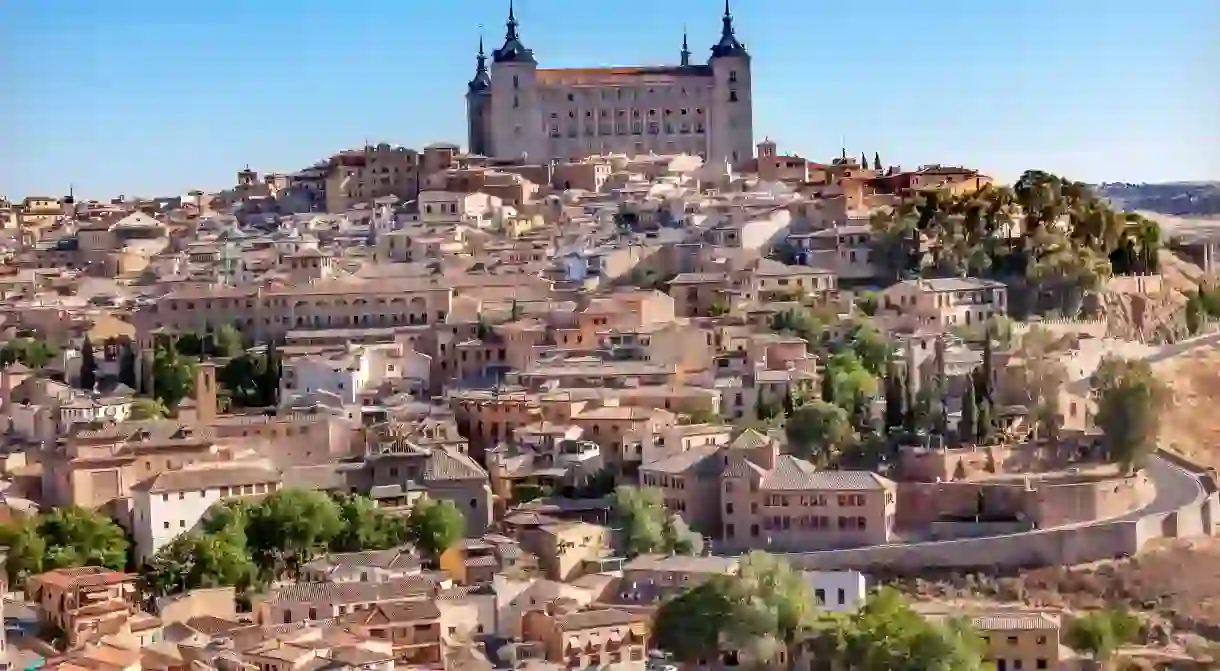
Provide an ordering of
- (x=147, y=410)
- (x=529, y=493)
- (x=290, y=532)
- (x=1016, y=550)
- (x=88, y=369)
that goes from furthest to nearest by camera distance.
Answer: (x=88, y=369) < (x=147, y=410) < (x=529, y=493) < (x=1016, y=550) < (x=290, y=532)

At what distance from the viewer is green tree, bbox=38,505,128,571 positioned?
15.2 metres

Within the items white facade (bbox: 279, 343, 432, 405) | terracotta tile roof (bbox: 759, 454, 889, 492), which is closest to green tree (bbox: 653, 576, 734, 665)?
terracotta tile roof (bbox: 759, 454, 889, 492)

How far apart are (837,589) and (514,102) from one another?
18594 mm

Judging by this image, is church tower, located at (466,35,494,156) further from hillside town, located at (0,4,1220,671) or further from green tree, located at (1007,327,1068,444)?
green tree, located at (1007,327,1068,444)

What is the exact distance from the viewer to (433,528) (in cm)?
1566

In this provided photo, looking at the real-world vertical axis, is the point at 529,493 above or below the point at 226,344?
below

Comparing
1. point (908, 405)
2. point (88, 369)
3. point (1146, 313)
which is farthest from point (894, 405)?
point (88, 369)

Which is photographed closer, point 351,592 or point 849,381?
point 351,592

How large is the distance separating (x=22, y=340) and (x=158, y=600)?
7.80m

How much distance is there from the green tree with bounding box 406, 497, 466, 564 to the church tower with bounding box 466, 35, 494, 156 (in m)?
17.9

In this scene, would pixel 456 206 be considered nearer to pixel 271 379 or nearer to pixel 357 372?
pixel 271 379

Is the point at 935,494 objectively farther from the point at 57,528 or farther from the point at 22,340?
the point at 22,340

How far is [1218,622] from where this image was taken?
52.6ft

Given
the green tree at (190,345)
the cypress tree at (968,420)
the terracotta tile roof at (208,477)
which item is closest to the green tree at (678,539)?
the cypress tree at (968,420)
